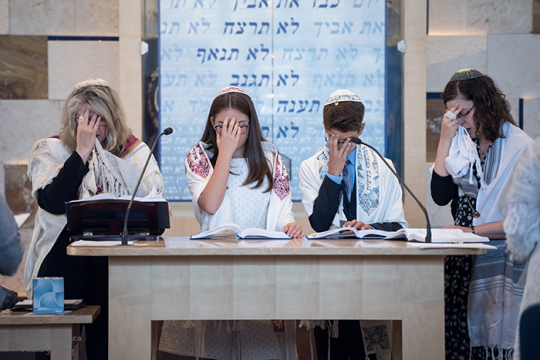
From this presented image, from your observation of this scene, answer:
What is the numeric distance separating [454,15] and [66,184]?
11.1ft

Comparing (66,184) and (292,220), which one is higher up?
(66,184)

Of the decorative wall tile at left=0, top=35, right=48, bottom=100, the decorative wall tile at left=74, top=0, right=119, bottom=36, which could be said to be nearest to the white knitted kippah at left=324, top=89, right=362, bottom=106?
the decorative wall tile at left=74, top=0, right=119, bottom=36

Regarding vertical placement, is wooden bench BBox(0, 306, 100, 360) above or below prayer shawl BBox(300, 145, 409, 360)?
below

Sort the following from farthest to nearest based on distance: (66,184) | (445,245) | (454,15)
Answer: (454,15)
(66,184)
(445,245)

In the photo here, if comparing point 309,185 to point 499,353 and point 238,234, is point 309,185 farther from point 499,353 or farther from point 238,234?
point 499,353

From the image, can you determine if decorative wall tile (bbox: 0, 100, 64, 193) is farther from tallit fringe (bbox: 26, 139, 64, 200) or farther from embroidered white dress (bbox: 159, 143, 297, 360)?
embroidered white dress (bbox: 159, 143, 297, 360)

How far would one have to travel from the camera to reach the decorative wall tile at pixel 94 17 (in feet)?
13.6

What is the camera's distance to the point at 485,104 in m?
2.56

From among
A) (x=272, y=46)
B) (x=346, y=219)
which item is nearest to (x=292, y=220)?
(x=346, y=219)

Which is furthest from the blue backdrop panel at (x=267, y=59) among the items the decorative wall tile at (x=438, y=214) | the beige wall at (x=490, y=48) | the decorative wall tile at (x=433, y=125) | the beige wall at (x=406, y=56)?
the decorative wall tile at (x=438, y=214)

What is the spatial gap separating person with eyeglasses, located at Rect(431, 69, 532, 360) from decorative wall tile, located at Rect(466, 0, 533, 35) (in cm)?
197

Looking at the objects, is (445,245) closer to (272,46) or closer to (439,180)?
(439,180)

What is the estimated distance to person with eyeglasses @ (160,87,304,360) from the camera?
99.3 inches

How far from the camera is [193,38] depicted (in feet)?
13.0
